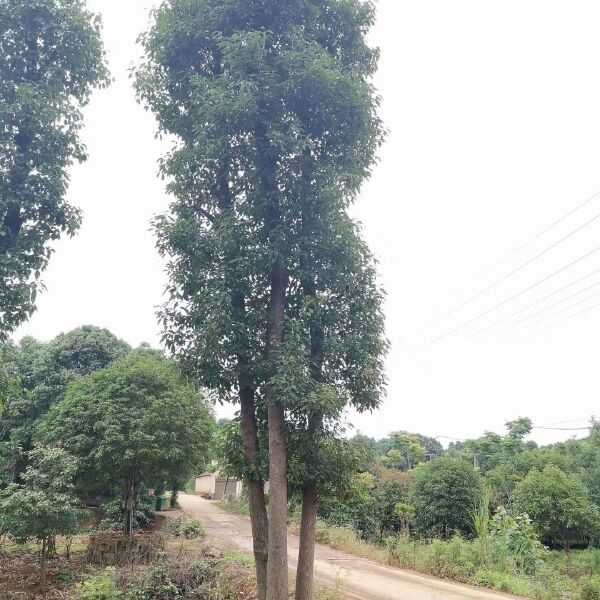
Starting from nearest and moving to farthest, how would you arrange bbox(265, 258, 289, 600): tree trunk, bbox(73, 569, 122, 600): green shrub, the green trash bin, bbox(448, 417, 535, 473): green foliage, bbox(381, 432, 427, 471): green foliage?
bbox(265, 258, 289, 600): tree trunk < bbox(73, 569, 122, 600): green shrub < the green trash bin < bbox(448, 417, 535, 473): green foliage < bbox(381, 432, 427, 471): green foliage

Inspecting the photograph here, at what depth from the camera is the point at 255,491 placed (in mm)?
6406

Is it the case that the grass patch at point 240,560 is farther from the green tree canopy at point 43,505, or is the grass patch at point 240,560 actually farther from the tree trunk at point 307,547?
the tree trunk at point 307,547

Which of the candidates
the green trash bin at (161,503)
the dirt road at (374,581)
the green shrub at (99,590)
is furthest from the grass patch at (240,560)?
the green trash bin at (161,503)

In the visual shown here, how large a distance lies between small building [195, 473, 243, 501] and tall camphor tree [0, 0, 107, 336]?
23.1 m

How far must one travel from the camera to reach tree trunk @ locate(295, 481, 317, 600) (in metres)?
6.33

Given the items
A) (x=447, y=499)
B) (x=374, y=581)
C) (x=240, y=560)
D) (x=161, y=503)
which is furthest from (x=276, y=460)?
(x=161, y=503)

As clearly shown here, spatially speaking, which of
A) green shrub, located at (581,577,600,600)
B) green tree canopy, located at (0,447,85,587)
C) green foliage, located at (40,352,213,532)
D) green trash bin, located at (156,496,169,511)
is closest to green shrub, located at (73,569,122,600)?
green tree canopy, located at (0,447,85,587)

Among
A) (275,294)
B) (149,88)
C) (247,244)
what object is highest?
(149,88)

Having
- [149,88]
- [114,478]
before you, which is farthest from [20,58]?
[114,478]

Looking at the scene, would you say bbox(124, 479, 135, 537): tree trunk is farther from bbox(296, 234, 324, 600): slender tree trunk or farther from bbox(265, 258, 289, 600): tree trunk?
bbox(265, 258, 289, 600): tree trunk

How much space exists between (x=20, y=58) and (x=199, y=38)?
258cm

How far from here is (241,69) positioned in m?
6.23

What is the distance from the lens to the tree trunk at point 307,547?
6328 mm

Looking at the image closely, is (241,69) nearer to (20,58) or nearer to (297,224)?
(297,224)
